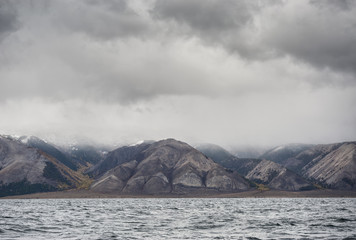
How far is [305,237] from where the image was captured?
65.8m

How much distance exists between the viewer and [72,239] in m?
65.3

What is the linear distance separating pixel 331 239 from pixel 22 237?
53.5 meters

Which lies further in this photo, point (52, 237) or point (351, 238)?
point (52, 237)

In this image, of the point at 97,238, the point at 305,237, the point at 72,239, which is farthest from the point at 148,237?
the point at 305,237

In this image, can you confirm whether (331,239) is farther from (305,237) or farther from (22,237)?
(22,237)

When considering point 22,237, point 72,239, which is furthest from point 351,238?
point 22,237

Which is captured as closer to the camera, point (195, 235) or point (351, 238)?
point (351, 238)

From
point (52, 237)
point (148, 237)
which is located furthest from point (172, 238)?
point (52, 237)

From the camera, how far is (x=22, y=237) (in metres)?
68.2

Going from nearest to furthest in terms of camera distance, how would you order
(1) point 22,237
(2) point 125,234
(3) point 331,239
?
1. (3) point 331,239
2. (1) point 22,237
3. (2) point 125,234

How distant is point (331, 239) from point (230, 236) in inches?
666

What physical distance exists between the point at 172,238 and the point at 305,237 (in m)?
22.9

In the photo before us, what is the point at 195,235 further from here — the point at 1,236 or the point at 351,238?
the point at 1,236

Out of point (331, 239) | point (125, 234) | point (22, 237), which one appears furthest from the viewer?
point (125, 234)
